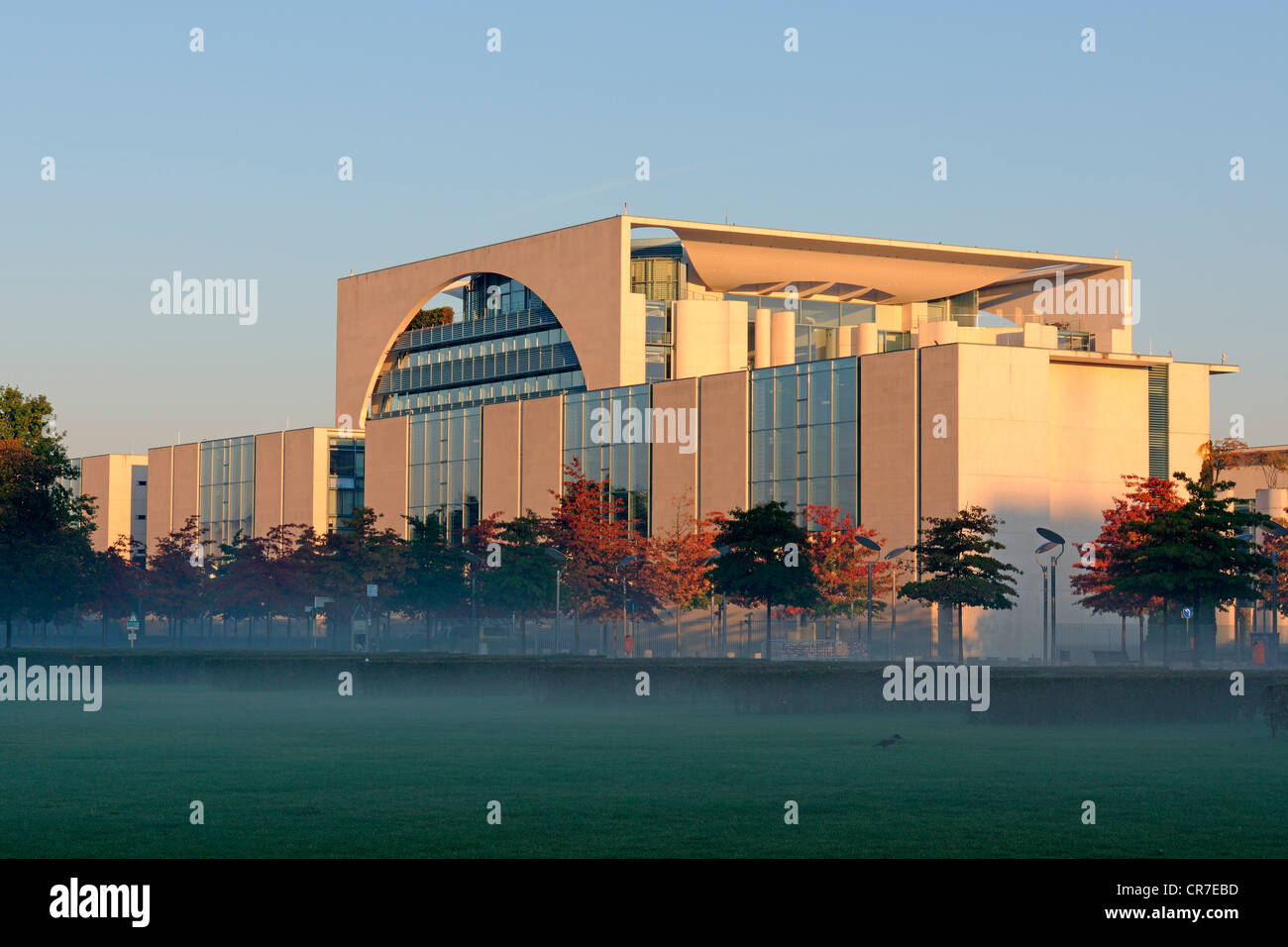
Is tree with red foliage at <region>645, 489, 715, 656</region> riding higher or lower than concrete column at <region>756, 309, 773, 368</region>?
lower

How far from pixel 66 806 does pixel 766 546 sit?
46.4m

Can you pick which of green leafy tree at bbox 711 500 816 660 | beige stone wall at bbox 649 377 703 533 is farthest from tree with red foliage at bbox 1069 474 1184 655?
beige stone wall at bbox 649 377 703 533

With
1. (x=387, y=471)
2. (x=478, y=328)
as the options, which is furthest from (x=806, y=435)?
(x=387, y=471)

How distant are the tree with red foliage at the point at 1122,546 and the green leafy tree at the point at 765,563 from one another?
37.7 feet

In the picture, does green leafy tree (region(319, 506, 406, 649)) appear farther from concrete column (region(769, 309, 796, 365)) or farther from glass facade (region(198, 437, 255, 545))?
glass facade (region(198, 437, 255, 545))

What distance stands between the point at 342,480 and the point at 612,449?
29141 mm

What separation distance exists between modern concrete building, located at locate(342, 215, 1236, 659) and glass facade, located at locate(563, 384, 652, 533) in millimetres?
159

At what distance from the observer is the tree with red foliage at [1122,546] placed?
6712cm

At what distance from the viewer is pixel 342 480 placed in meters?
115

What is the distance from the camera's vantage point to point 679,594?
81.0 meters

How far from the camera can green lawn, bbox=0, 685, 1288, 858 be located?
604 inches

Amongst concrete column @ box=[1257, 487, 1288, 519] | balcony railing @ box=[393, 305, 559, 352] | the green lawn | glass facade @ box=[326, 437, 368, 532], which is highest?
balcony railing @ box=[393, 305, 559, 352]
